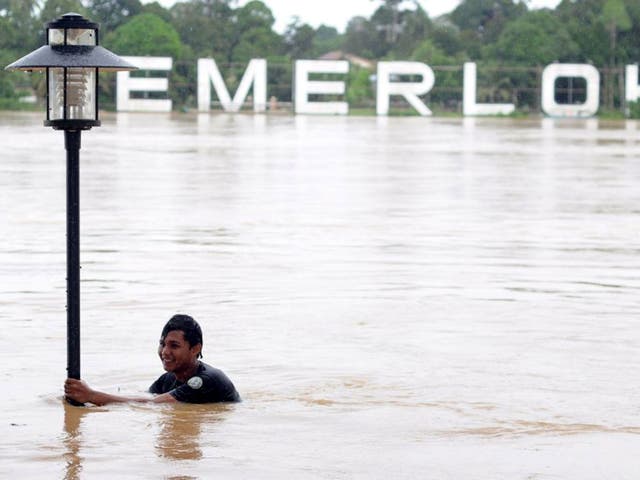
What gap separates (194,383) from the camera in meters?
7.89

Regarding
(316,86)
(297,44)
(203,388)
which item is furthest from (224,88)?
(203,388)

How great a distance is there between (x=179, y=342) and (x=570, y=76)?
7660 centimetres

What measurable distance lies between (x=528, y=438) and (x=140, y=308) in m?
4.60

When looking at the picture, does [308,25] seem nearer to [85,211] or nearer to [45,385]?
[85,211]

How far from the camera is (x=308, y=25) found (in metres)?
123

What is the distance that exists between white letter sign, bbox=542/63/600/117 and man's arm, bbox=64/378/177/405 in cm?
7411

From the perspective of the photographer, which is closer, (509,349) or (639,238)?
(509,349)

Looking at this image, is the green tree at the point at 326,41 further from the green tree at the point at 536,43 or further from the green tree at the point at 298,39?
the green tree at the point at 536,43

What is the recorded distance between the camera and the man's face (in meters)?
7.65

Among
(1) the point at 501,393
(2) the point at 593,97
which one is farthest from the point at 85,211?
(2) the point at 593,97

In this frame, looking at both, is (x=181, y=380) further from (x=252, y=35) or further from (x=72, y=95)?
(x=252, y=35)

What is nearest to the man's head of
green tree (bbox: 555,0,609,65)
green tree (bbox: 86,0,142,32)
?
green tree (bbox: 555,0,609,65)

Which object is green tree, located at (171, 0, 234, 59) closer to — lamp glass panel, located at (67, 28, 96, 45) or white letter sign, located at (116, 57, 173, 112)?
white letter sign, located at (116, 57, 173, 112)

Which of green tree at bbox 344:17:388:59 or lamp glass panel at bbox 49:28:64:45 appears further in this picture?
green tree at bbox 344:17:388:59
